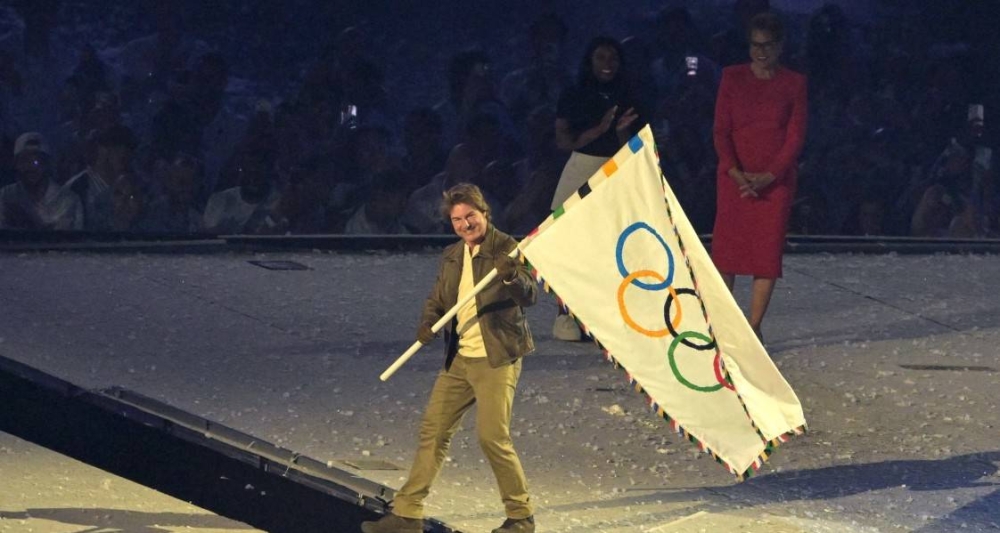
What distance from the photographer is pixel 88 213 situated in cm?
1191

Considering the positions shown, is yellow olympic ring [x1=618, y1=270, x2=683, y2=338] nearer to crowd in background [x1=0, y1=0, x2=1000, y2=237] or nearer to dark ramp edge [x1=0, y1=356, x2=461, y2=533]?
dark ramp edge [x1=0, y1=356, x2=461, y2=533]

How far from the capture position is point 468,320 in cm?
620

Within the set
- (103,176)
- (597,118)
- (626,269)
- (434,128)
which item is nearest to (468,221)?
(626,269)

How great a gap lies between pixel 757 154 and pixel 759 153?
0.01 meters

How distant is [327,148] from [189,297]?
2.37m

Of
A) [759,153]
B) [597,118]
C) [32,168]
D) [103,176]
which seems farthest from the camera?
[103,176]

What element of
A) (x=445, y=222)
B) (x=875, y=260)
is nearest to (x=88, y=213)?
(x=445, y=222)

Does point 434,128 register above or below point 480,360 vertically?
above

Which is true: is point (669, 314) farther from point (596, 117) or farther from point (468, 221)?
point (596, 117)

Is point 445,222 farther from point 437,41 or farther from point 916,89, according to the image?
point 916,89

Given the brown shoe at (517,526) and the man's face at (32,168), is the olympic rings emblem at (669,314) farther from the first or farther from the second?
the man's face at (32,168)

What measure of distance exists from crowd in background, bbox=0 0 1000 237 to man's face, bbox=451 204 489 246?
21.0ft

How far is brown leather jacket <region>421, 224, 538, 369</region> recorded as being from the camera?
241 inches

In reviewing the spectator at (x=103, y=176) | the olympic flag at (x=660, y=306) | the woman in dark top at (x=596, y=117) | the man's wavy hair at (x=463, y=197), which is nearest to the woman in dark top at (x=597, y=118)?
the woman in dark top at (x=596, y=117)
